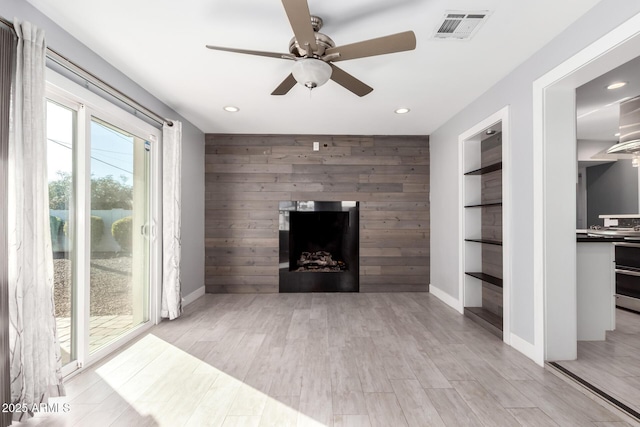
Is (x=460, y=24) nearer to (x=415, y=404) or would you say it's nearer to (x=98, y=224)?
(x=415, y=404)

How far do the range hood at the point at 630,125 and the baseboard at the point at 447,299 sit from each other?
2.63m

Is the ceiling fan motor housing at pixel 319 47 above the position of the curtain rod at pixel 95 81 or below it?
above

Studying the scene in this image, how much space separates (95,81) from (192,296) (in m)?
Result: 2.94

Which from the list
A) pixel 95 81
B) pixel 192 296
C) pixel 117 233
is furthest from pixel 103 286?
pixel 192 296

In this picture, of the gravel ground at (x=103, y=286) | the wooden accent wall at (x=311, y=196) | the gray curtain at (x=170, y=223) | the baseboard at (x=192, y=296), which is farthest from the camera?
the wooden accent wall at (x=311, y=196)

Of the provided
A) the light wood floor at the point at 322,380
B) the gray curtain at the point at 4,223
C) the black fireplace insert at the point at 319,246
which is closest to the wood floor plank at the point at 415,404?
the light wood floor at the point at 322,380

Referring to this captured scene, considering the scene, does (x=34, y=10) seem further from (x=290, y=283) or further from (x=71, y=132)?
(x=290, y=283)

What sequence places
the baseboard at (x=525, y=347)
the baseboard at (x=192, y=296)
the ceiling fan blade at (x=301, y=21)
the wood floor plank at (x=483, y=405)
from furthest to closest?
the baseboard at (x=192, y=296) < the baseboard at (x=525, y=347) < the wood floor plank at (x=483, y=405) < the ceiling fan blade at (x=301, y=21)

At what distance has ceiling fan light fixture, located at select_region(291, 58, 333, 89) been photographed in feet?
6.55

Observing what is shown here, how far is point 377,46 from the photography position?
1938 millimetres

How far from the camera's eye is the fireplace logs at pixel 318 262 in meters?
5.19

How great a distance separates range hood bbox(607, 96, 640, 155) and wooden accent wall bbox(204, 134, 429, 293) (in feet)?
7.44

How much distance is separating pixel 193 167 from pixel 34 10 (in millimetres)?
2631

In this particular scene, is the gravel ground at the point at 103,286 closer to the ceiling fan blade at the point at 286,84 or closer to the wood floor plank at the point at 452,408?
the ceiling fan blade at the point at 286,84
